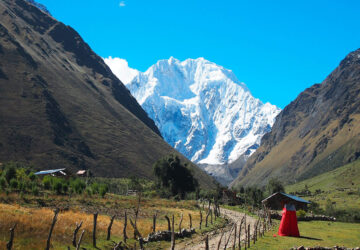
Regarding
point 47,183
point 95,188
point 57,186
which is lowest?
point 57,186

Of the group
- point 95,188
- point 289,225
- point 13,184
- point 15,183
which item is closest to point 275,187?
point 95,188

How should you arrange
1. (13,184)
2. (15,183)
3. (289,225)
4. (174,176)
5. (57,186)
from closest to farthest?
(289,225), (13,184), (15,183), (57,186), (174,176)

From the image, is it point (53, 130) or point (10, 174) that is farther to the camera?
point (53, 130)

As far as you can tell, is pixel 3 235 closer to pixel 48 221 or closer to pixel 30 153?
pixel 48 221

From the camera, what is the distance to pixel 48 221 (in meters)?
25.2

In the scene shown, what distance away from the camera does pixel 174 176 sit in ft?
317

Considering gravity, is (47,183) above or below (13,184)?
above

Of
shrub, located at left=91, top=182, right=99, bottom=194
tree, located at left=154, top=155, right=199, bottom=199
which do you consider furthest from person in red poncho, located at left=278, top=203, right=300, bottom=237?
tree, located at left=154, top=155, right=199, bottom=199

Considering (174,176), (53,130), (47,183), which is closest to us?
(47,183)

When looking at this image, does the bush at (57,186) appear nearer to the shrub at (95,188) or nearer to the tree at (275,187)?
the shrub at (95,188)

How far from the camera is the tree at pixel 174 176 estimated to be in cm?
9519

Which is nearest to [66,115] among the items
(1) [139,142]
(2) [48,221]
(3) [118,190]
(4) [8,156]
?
(1) [139,142]

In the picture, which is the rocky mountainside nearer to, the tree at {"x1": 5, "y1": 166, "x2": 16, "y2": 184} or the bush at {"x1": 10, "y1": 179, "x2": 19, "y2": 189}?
the tree at {"x1": 5, "y1": 166, "x2": 16, "y2": 184}

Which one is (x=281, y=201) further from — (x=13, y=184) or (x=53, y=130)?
(x=53, y=130)
